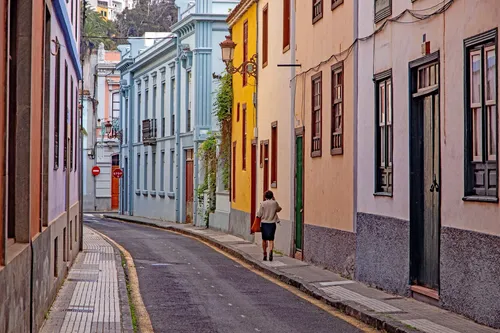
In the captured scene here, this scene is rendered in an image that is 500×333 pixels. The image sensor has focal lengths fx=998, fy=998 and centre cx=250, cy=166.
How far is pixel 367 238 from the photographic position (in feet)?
54.8

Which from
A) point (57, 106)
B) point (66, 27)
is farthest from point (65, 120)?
point (57, 106)

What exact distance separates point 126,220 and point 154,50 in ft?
28.3

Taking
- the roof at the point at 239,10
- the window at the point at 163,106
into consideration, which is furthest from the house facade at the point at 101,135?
the roof at the point at 239,10

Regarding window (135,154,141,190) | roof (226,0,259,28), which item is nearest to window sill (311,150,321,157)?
roof (226,0,259,28)

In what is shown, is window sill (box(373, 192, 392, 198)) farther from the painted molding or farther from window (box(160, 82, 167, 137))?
window (box(160, 82, 167, 137))

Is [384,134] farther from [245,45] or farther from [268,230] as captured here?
[245,45]

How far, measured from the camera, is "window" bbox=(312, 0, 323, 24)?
20.4 meters

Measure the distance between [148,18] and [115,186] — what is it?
31100 millimetres

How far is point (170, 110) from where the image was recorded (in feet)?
146

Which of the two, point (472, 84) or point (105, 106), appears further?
point (105, 106)

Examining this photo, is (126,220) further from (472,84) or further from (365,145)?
(472,84)

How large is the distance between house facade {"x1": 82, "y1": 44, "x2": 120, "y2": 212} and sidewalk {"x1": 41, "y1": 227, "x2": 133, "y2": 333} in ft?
125

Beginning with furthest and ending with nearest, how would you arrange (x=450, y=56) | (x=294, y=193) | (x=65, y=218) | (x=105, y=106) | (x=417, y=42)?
(x=105, y=106) → (x=294, y=193) → (x=65, y=218) → (x=417, y=42) → (x=450, y=56)

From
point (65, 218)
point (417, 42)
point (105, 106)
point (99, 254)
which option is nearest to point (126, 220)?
point (105, 106)
